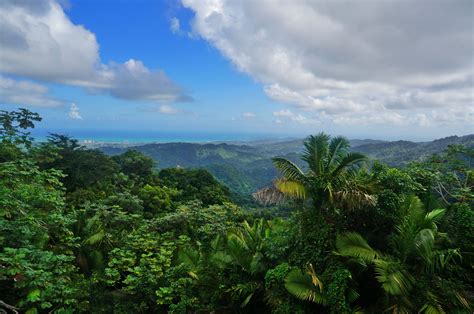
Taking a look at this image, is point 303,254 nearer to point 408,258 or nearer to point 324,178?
point 324,178

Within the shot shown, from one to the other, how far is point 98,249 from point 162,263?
3095 mm

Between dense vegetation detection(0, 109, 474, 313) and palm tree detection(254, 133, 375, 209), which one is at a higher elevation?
palm tree detection(254, 133, 375, 209)

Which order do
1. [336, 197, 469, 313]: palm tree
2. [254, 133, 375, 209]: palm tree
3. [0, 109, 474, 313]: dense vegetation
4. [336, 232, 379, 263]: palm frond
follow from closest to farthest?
[336, 197, 469, 313]: palm tree, [0, 109, 474, 313]: dense vegetation, [336, 232, 379, 263]: palm frond, [254, 133, 375, 209]: palm tree

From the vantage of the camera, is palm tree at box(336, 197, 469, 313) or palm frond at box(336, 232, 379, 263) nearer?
palm tree at box(336, 197, 469, 313)

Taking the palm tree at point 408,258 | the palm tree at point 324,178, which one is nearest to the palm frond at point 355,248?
the palm tree at point 408,258

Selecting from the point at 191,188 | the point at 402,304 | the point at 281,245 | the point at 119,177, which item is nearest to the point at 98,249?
the point at 281,245

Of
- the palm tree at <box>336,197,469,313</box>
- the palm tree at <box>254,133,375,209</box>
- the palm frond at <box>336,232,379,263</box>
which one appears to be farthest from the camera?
the palm tree at <box>254,133,375,209</box>

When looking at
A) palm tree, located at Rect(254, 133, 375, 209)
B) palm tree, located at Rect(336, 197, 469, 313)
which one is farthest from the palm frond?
palm tree, located at Rect(254, 133, 375, 209)

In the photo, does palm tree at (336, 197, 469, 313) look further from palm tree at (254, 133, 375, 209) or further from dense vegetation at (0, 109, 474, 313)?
palm tree at (254, 133, 375, 209)

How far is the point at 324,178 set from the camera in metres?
8.06

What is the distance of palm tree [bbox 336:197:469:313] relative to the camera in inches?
254

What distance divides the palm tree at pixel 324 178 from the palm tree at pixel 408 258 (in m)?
0.96

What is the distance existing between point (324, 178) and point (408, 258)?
2.53m

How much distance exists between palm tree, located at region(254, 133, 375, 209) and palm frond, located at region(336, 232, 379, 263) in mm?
827
